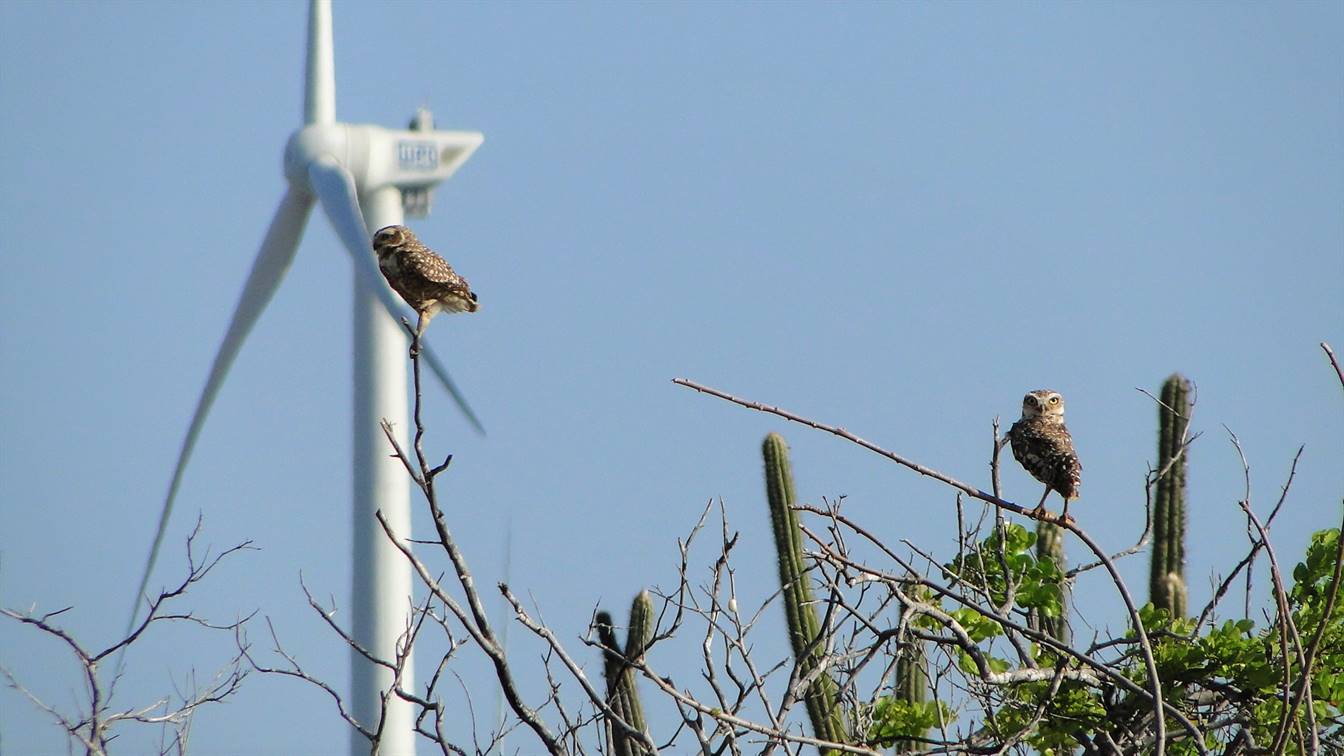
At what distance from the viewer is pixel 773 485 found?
42.0 feet

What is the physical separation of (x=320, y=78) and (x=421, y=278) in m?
17.4

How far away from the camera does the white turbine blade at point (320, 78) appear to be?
23.9 meters

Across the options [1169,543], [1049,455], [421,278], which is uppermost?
[1169,543]

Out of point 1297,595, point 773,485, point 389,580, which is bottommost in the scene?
point 1297,595

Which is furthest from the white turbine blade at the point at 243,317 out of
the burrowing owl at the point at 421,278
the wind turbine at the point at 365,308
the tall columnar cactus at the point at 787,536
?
the burrowing owl at the point at 421,278

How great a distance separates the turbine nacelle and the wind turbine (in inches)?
0.5

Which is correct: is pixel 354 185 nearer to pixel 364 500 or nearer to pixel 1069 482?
pixel 364 500

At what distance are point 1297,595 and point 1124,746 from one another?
1.12 meters

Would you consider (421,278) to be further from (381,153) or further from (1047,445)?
(381,153)

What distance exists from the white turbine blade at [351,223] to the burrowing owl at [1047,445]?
10.3m

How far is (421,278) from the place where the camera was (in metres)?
7.96

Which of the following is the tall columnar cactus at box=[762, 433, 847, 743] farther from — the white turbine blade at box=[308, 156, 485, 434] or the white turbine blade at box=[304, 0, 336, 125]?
the white turbine blade at box=[304, 0, 336, 125]

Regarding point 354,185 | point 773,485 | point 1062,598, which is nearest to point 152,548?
point 354,185

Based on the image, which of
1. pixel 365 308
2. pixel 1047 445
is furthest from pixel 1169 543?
pixel 365 308
